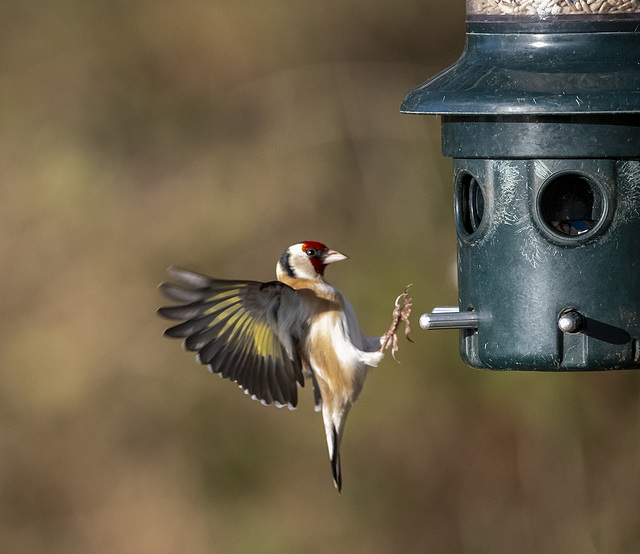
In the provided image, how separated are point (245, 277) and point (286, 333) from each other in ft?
13.2

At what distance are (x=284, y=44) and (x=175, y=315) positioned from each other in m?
5.52

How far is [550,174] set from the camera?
14.6 ft

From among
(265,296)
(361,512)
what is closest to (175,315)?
(265,296)

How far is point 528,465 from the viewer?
29.9 feet

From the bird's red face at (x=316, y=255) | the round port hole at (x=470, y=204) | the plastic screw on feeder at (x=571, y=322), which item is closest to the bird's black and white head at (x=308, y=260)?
the bird's red face at (x=316, y=255)

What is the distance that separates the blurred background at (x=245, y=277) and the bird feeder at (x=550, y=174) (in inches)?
162

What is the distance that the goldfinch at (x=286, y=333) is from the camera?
4794mm

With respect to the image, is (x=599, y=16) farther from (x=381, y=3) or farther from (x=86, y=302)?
(x=86, y=302)

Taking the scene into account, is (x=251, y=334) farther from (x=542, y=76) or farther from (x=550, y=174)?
(x=542, y=76)

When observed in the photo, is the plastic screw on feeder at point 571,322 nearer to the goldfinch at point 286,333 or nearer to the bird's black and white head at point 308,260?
the goldfinch at point 286,333

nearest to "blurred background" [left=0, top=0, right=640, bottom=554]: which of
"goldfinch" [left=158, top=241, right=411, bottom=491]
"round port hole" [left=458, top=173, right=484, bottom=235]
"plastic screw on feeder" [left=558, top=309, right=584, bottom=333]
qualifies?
"goldfinch" [left=158, top=241, right=411, bottom=491]

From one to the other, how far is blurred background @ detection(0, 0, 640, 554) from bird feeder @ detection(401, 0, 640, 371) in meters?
4.12

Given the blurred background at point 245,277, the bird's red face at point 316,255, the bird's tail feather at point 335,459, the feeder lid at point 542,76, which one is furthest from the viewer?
the blurred background at point 245,277

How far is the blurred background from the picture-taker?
9023mm
